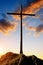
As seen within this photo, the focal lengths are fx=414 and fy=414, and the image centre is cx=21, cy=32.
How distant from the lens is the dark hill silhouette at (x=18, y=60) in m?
39.7

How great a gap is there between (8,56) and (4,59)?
51 centimetres

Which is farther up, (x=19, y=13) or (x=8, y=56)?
(x=19, y=13)

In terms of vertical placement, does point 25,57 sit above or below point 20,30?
below

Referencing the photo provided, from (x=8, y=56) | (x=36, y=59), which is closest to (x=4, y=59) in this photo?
(x=8, y=56)

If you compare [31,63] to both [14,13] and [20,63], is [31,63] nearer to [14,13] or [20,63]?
[20,63]

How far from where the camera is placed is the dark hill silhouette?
39.7 metres

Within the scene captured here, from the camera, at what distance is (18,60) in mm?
40094

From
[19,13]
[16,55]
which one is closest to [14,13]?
[19,13]

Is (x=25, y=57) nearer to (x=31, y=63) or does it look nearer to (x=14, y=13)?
(x=31, y=63)

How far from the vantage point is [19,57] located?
40.6 metres

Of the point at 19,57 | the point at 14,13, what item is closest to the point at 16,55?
the point at 19,57

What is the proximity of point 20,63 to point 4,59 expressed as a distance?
278 cm

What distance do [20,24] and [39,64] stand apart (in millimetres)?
4468

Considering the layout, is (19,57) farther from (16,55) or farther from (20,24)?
(20,24)
